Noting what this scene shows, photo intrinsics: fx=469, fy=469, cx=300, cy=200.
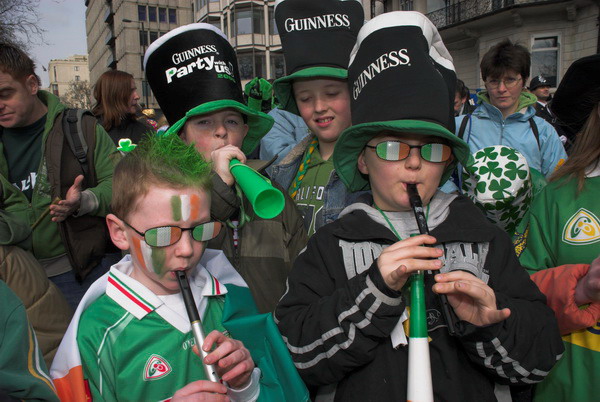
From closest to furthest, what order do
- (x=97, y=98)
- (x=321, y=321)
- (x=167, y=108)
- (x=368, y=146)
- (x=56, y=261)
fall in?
(x=321, y=321) < (x=368, y=146) < (x=167, y=108) < (x=56, y=261) < (x=97, y=98)

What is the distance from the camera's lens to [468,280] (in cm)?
141

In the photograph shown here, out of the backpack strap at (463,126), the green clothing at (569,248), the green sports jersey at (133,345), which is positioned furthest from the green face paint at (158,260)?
the backpack strap at (463,126)

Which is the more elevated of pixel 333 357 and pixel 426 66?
pixel 426 66

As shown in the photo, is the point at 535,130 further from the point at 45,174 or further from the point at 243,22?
the point at 243,22

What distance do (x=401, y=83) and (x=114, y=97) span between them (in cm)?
389

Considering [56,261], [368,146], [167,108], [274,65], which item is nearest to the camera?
[368,146]

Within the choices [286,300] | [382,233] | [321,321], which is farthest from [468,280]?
[286,300]

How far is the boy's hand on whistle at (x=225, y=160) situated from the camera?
2105 mm

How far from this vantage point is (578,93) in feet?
7.06

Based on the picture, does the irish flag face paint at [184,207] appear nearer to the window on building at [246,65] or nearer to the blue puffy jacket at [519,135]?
the blue puffy jacket at [519,135]

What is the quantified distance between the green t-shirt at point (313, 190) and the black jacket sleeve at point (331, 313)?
607 millimetres

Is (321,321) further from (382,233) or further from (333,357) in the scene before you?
(382,233)

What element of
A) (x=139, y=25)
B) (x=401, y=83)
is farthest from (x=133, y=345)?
(x=139, y=25)

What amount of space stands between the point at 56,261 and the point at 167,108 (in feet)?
4.59
